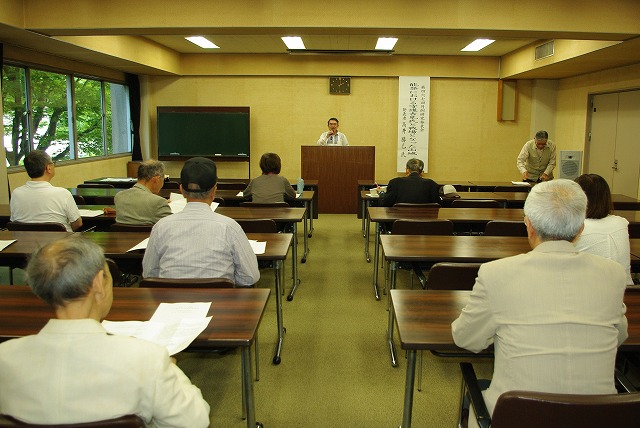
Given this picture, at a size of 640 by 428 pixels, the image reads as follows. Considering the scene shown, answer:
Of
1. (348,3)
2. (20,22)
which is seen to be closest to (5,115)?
(20,22)

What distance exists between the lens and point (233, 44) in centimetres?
880

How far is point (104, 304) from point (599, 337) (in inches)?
52.4

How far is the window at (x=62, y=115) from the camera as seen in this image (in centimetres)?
656

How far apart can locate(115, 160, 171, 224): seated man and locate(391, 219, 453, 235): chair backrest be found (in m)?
1.68

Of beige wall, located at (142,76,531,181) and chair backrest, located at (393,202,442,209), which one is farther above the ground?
beige wall, located at (142,76,531,181)

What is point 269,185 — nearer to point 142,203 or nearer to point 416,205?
point 416,205

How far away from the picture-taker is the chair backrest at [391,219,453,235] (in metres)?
3.82

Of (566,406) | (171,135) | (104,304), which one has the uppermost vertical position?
(171,135)

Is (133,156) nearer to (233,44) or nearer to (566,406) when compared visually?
(233,44)

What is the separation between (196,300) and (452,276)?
1237 millimetres

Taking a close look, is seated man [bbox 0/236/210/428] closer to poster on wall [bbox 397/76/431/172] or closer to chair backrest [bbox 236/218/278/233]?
chair backrest [bbox 236/218/278/233]

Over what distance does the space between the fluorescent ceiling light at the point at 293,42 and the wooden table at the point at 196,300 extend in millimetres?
6788

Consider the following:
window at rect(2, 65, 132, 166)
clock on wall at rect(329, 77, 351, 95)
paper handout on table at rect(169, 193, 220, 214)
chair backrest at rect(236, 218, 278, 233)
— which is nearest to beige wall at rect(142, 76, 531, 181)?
clock on wall at rect(329, 77, 351, 95)

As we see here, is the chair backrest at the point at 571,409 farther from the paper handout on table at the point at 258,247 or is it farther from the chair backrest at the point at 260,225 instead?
the chair backrest at the point at 260,225
